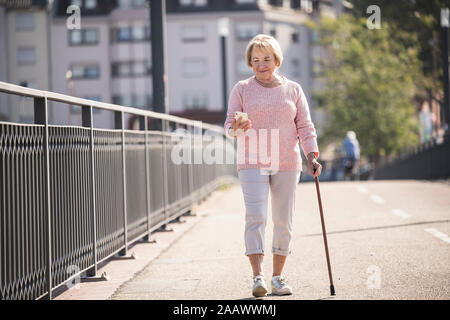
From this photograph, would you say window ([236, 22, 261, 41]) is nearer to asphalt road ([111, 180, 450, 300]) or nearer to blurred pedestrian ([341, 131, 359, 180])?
blurred pedestrian ([341, 131, 359, 180])

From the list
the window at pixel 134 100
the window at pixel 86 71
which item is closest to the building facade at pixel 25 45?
the window at pixel 86 71

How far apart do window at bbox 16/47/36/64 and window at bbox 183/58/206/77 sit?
40.3ft

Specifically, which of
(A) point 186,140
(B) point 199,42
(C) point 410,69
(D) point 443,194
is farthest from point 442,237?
(B) point 199,42

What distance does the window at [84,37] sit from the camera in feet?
Result: 231

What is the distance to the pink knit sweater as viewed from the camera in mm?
6191

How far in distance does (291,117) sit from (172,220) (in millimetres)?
6983

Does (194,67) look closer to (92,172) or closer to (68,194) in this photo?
(92,172)

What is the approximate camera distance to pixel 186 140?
13.9 m

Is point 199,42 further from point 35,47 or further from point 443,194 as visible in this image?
point 443,194

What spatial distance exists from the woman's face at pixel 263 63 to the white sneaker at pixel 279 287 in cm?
149

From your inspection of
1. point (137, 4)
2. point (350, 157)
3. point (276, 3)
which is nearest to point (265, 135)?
point (350, 157)

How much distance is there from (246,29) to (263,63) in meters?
64.8

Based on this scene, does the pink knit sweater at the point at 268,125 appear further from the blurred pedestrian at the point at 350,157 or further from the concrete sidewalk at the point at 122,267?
the blurred pedestrian at the point at 350,157

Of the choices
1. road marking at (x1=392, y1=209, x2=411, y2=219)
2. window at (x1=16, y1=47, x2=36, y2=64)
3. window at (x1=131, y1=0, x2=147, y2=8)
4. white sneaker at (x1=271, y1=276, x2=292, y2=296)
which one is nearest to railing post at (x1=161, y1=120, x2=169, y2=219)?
road marking at (x1=392, y1=209, x2=411, y2=219)
